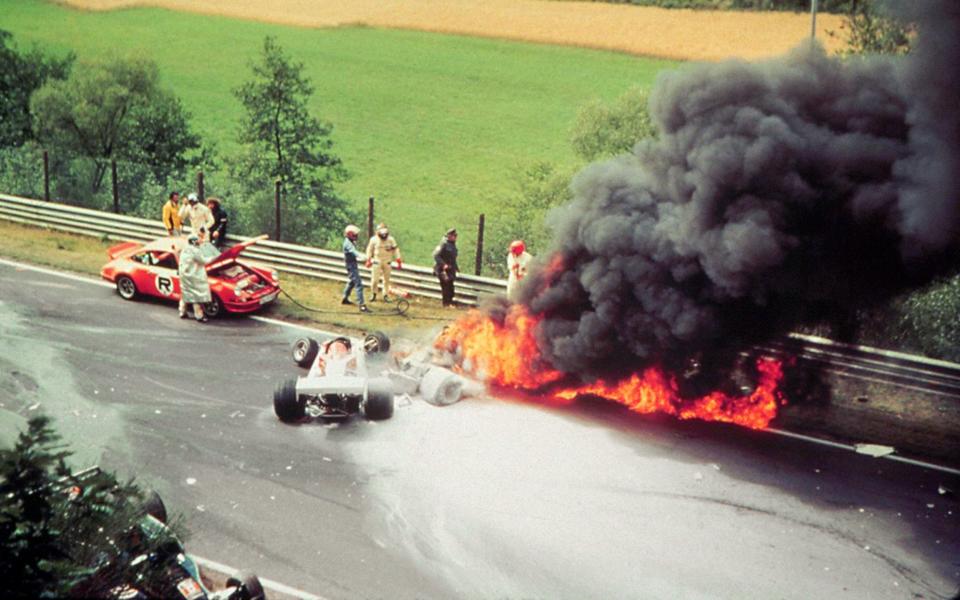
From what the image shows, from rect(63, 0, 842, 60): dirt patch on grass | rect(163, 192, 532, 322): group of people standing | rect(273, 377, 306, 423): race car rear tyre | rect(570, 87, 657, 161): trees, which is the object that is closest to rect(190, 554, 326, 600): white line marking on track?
rect(273, 377, 306, 423): race car rear tyre

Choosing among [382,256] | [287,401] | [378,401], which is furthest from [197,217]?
[378,401]

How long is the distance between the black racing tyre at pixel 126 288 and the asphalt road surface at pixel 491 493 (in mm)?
2655

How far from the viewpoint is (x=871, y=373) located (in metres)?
15.2

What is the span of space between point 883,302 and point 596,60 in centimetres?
2545

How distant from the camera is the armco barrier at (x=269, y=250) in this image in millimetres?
19641

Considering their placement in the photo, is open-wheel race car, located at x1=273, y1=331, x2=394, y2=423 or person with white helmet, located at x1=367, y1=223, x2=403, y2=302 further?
person with white helmet, located at x1=367, y1=223, x2=403, y2=302

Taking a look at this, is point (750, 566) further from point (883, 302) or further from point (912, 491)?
point (883, 302)

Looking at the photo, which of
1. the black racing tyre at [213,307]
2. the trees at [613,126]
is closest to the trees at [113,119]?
the black racing tyre at [213,307]

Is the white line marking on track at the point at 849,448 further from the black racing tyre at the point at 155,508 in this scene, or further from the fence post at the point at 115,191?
the fence post at the point at 115,191

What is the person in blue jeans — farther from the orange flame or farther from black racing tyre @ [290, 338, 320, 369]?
the orange flame

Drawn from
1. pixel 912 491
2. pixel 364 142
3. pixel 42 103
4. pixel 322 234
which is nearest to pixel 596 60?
pixel 364 142

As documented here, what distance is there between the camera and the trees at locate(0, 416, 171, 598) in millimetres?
7055

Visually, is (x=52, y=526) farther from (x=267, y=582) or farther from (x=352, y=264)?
(x=352, y=264)

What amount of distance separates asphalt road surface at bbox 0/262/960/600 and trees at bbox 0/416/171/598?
3448 mm
